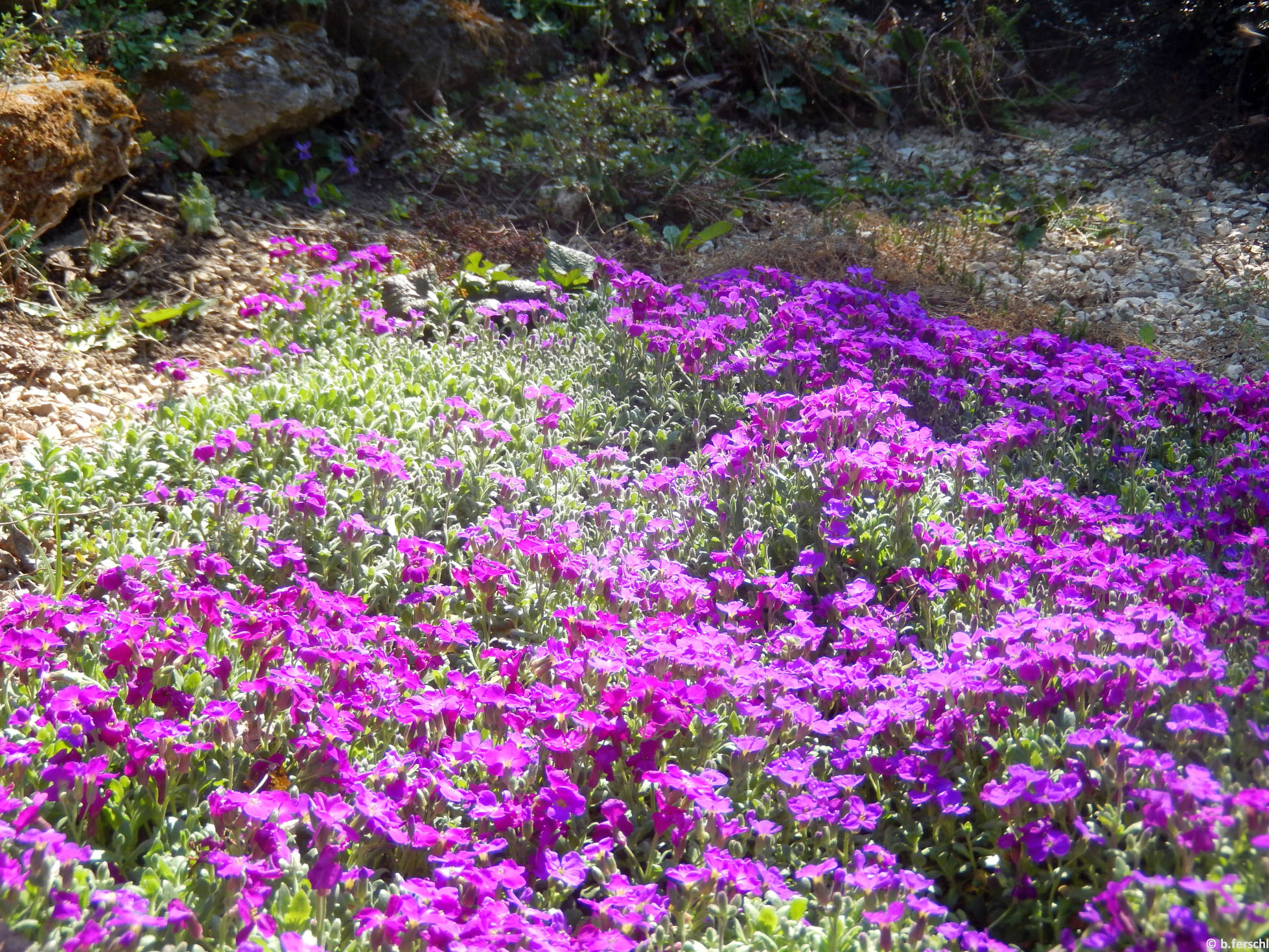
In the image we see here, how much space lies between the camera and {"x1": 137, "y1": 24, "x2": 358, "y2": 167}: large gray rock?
532 centimetres

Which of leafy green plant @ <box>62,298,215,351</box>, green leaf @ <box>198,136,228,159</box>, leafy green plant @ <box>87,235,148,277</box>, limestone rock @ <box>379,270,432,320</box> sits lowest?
leafy green plant @ <box>62,298,215,351</box>

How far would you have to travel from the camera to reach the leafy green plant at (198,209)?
4953mm

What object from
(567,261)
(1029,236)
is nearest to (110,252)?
(567,261)

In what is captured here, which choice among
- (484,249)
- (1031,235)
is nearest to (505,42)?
(484,249)

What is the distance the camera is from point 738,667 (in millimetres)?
2330

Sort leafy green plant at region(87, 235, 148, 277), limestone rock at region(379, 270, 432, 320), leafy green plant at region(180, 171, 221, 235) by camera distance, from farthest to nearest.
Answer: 1. leafy green plant at region(180, 171, 221, 235)
2. limestone rock at region(379, 270, 432, 320)
3. leafy green plant at region(87, 235, 148, 277)

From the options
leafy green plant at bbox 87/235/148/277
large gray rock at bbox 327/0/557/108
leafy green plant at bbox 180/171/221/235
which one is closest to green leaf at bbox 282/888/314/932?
leafy green plant at bbox 87/235/148/277

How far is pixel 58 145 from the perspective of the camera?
4.44 meters

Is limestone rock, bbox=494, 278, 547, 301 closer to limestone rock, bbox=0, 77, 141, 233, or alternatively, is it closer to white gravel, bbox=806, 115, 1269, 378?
limestone rock, bbox=0, 77, 141, 233

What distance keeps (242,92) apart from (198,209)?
37.3 inches

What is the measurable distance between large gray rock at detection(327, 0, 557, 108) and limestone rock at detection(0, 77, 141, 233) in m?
2.08

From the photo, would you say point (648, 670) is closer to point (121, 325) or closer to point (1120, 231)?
point (121, 325)

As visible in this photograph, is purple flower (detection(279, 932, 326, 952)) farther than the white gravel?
No

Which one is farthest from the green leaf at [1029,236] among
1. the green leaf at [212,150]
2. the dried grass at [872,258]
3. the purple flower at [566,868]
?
the purple flower at [566,868]
